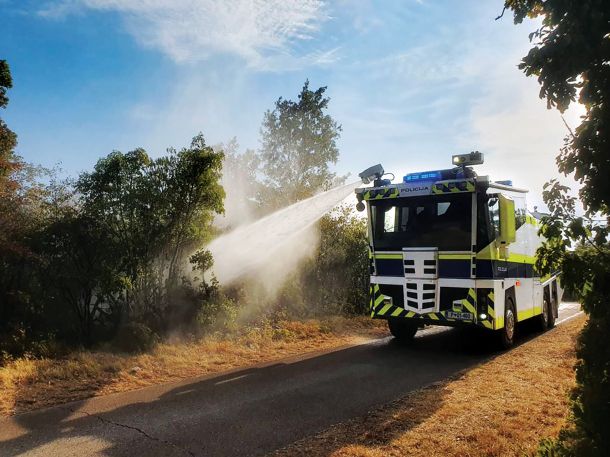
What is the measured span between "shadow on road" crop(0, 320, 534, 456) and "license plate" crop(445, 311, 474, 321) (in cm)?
82

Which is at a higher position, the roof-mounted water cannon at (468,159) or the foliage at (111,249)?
the roof-mounted water cannon at (468,159)

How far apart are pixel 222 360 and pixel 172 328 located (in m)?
1.93

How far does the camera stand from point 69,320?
9430 mm

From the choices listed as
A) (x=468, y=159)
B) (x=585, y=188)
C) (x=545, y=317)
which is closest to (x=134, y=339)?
(x=468, y=159)

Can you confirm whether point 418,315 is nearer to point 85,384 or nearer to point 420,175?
point 420,175

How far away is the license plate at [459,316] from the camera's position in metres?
8.50

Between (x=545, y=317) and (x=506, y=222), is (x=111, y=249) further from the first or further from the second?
(x=545, y=317)

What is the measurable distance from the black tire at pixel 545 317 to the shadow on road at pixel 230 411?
4745mm

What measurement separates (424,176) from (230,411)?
6.01 metres

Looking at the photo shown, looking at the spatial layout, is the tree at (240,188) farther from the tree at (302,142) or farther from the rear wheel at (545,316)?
the rear wheel at (545,316)

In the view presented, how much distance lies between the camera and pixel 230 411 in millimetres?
5730

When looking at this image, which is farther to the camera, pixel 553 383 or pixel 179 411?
pixel 553 383

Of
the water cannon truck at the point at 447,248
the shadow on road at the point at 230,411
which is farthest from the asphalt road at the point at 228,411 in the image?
the water cannon truck at the point at 447,248

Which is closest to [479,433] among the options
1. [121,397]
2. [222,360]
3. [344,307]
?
[121,397]
